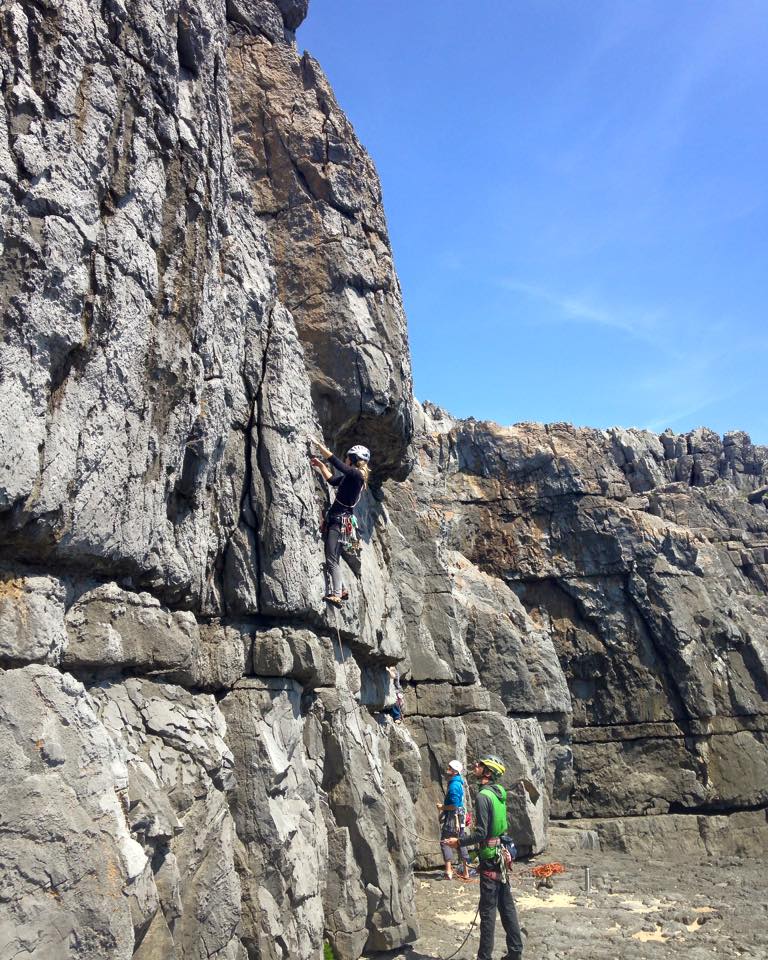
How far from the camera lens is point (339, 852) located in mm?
12508

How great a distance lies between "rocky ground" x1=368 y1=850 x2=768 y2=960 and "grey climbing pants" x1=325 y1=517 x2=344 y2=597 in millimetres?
5638

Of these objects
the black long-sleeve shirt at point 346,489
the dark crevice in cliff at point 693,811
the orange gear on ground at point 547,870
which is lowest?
the orange gear on ground at point 547,870

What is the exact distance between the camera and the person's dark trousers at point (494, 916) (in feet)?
36.7

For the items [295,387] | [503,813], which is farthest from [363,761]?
[295,387]

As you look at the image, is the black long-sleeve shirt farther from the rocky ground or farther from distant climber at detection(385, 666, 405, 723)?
the rocky ground

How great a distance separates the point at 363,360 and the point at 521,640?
15652 millimetres

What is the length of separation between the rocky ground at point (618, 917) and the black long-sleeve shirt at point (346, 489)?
22.3ft

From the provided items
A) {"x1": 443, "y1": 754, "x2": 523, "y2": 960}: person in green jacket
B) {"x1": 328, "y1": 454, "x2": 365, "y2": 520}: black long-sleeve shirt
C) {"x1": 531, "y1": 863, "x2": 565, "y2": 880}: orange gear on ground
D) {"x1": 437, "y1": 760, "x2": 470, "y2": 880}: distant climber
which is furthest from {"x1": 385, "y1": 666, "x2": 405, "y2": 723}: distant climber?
{"x1": 443, "y1": 754, "x2": 523, "y2": 960}: person in green jacket

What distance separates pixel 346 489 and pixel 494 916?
634cm

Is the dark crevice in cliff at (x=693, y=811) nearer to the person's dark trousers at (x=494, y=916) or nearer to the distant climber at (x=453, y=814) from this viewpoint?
the distant climber at (x=453, y=814)

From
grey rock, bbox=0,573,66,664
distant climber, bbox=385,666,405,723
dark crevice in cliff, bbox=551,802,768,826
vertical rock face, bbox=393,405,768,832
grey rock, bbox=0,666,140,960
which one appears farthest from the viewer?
vertical rock face, bbox=393,405,768,832

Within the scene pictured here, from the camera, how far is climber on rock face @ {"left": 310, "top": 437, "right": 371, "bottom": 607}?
43.6ft

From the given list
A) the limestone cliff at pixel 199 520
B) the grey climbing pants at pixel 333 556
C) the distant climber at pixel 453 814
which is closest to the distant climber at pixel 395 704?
the limestone cliff at pixel 199 520

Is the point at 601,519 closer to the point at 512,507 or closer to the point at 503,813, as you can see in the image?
the point at 512,507
